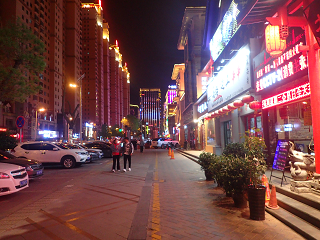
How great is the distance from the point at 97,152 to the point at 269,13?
16.8 metres

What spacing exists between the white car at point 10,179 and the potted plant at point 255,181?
6590mm

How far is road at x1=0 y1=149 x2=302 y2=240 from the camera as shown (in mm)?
4398

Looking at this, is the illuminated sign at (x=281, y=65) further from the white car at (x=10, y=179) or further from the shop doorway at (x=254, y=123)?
the white car at (x=10, y=179)

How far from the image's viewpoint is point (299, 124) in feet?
31.8

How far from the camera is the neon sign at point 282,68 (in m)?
7.61

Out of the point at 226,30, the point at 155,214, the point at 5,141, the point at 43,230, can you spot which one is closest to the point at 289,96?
the point at 155,214

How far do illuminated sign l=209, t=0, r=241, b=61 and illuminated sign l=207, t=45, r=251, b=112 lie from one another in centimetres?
259

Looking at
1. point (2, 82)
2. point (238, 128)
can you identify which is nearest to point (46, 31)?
point (2, 82)

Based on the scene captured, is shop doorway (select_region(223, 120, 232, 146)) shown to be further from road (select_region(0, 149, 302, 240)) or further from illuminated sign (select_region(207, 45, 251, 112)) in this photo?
road (select_region(0, 149, 302, 240))

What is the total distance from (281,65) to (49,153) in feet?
43.9

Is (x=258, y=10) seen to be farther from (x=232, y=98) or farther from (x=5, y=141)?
(x=5, y=141)

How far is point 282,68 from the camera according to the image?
876cm

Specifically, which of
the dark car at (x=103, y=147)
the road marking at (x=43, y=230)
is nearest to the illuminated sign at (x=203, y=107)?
the dark car at (x=103, y=147)

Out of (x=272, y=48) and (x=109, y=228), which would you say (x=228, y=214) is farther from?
(x=272, y=48)
